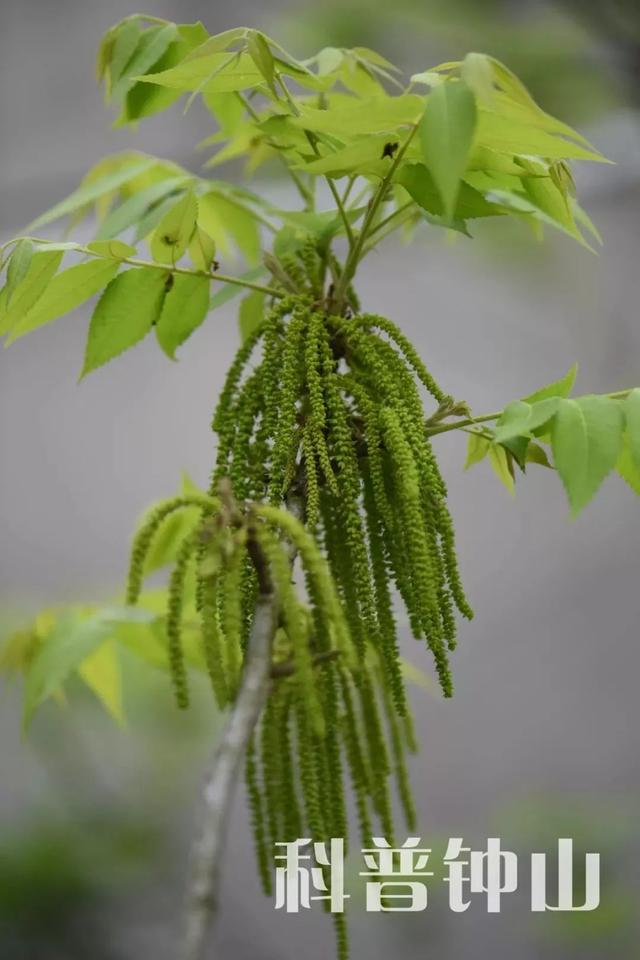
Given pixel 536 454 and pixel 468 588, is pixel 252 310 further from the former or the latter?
pixel 468 588

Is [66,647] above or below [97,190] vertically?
below

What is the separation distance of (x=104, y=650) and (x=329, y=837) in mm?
257

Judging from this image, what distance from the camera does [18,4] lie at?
1853 mm

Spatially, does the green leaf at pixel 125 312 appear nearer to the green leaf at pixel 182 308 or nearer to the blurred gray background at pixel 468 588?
the green leaf at pixel 182 308

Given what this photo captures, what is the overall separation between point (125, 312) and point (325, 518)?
14cm

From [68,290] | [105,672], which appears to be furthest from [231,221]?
[105,672]

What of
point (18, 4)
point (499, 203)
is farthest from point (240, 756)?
point (18, 4)

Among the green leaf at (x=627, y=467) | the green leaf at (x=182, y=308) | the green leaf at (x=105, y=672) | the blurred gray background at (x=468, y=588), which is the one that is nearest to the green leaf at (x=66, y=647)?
the green leaf at (x=105, y=672)

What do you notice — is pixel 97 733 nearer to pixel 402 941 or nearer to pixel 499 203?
pixel 402 941

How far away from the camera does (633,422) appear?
0.46 m

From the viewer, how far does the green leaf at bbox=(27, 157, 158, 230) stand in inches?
23.0

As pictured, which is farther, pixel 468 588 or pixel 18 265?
pixel 468 588

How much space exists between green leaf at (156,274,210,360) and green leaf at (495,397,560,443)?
166 millimetres

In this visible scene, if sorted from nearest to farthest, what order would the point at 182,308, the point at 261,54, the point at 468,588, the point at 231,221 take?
the point at 261,54 → the point at 182,308 → the point at 231,221 → the point at 468,588
